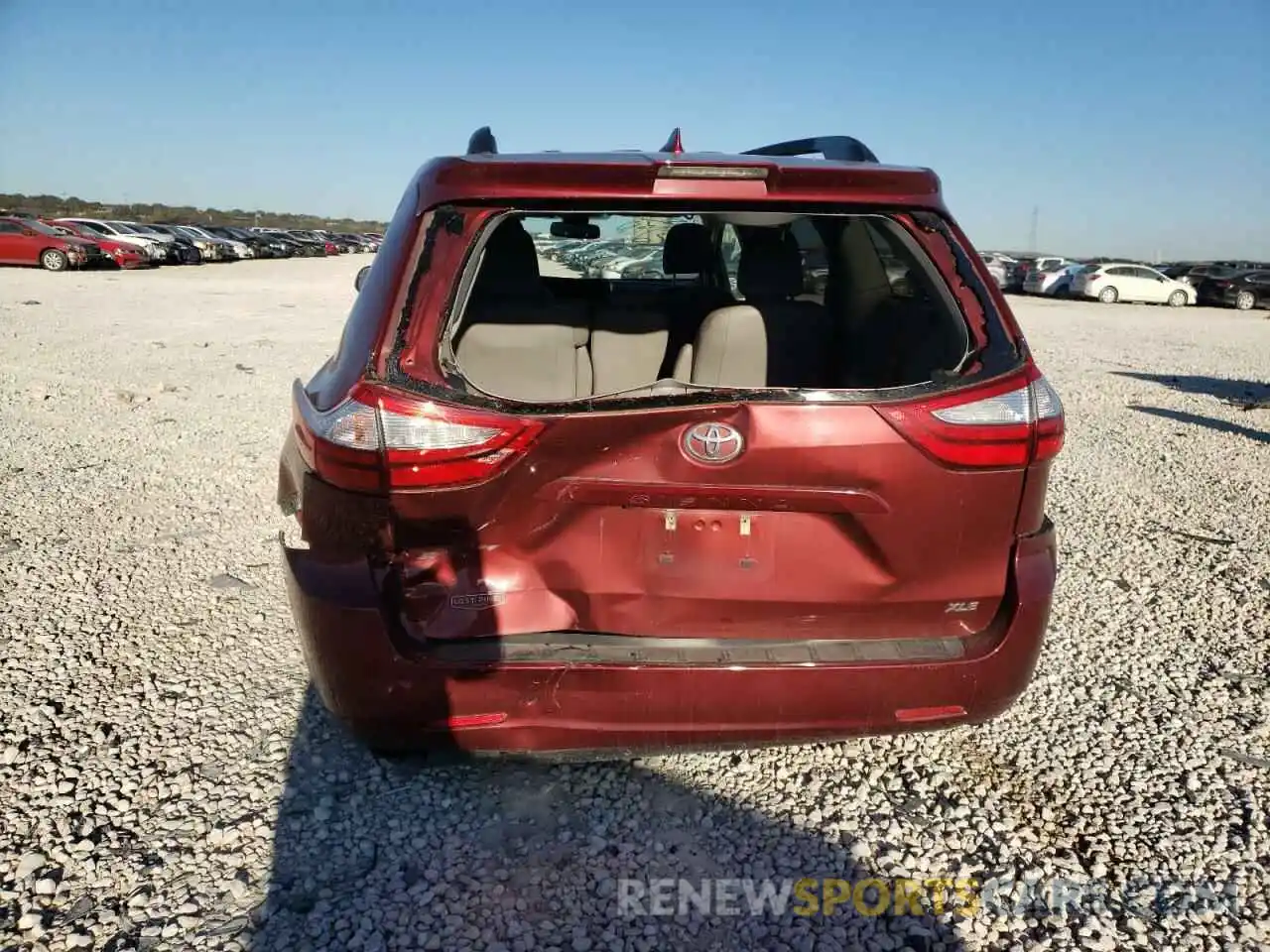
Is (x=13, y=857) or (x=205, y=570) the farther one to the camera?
(x=205, y=570)

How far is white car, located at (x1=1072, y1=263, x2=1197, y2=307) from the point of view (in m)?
30.2

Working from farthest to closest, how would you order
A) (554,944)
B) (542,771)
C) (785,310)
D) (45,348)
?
1. (45,348)
2. (785,310)
3. (542,771)
4. (554,944)

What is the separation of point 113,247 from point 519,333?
31676 mm

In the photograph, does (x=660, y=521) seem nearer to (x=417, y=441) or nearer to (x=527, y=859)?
(x=417, y=441)

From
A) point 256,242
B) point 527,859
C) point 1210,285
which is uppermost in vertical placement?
point 1210,285

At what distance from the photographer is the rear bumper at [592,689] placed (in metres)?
2.00

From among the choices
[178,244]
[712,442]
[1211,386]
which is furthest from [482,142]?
[178,244]

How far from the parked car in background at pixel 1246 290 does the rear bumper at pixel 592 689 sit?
1295 inches

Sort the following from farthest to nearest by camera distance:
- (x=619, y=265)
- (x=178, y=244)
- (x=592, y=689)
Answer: (x=178, y=244) < (x=619, y=265) < (x=592, y=689)

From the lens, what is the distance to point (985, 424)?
2061 millimetres

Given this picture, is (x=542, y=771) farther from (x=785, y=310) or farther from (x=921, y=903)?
(x=785, y=310)

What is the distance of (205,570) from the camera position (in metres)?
4.04

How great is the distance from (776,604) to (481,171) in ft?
4.21

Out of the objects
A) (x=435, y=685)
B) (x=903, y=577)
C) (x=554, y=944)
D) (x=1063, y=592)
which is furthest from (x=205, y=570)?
(x=1063, y=592)
